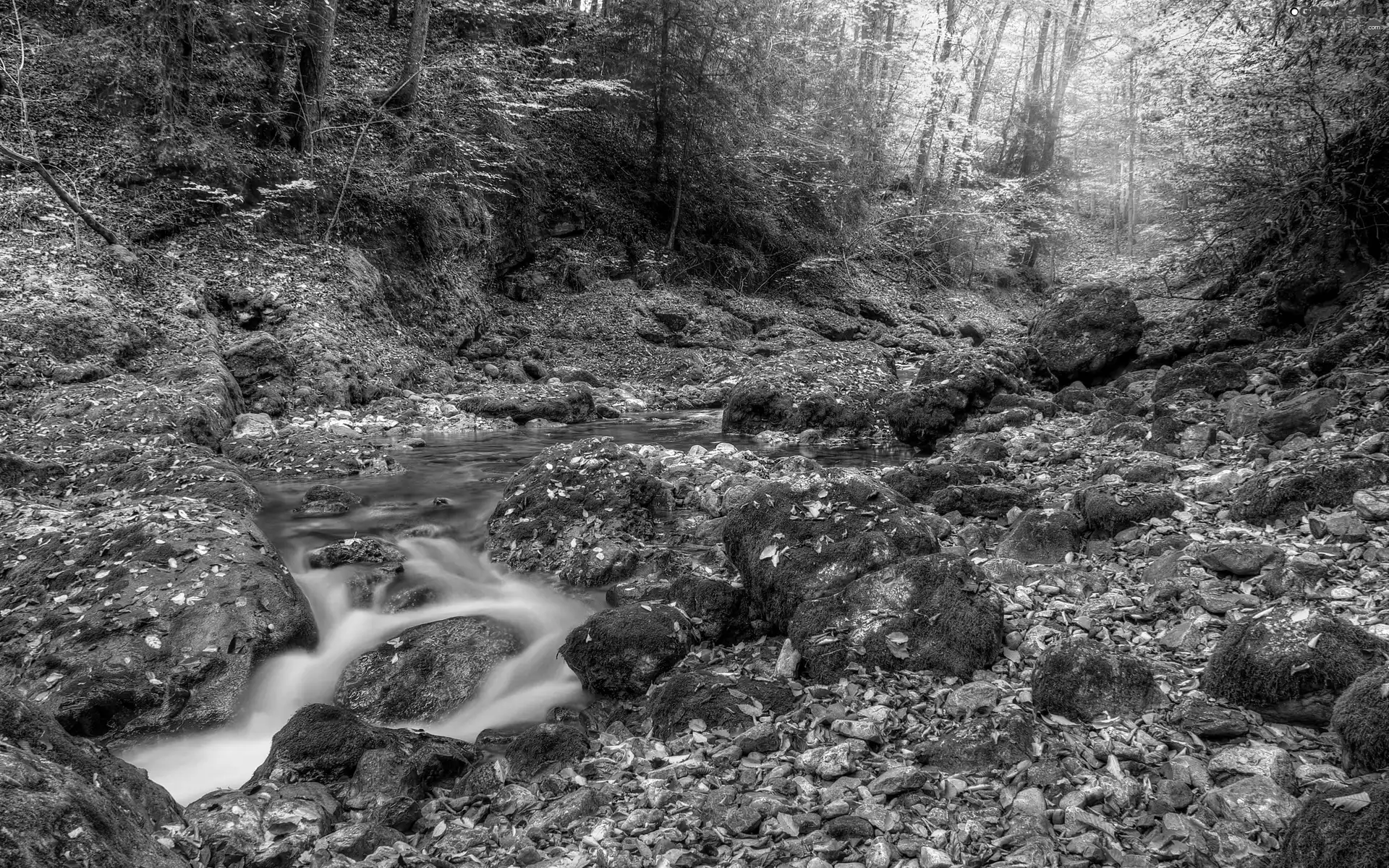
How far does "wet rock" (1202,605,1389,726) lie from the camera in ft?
10.5

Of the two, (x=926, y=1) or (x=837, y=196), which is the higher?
(x=926, y=1)

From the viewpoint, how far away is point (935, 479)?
24.5ft

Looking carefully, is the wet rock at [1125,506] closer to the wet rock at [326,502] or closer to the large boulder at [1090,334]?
the large boulder at [1090,334]

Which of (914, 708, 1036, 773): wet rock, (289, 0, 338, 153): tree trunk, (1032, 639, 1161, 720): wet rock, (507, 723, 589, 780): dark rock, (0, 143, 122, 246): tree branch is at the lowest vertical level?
(507, 723, 589, 780): dark rock

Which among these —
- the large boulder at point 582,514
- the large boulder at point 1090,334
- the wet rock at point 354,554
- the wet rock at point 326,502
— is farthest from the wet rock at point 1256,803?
the large boulder at point 1090,334

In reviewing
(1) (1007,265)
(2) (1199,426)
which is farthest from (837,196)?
(2) (1199,426)

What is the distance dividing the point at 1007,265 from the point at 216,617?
106ft

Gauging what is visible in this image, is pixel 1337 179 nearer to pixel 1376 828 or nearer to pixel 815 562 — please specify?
pixel 815 562

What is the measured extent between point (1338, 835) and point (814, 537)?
10.5 feet

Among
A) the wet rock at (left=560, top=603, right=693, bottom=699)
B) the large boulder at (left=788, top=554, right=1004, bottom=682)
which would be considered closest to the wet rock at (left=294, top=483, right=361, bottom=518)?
the wet rock at (left=560, top=603, right=693, bottom=699)

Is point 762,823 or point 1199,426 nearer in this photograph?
point 762,823

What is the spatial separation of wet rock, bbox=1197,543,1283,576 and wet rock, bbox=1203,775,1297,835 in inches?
74.9

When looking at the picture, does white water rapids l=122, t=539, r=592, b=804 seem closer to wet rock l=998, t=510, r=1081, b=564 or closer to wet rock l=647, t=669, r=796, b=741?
wet rock l=647, t=669, r=796, b=741

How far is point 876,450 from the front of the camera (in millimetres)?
11039
